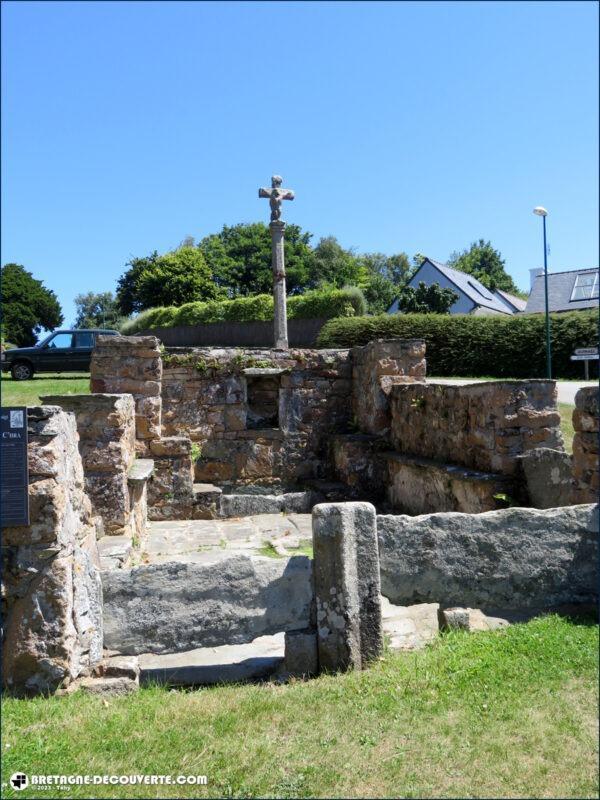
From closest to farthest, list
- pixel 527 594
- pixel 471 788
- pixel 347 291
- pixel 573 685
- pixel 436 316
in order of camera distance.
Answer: pixel 471 788, pixel 573 685, pixel 527 594, pixel 436 316, pixel 347 291

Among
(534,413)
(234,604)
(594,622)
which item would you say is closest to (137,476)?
(234,604)

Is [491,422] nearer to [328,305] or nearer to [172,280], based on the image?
[328,305]

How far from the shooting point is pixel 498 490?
6.34 metres

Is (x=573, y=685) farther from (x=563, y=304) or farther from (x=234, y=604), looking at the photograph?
(x=563, y=304)

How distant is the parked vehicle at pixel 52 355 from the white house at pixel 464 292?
613 inches

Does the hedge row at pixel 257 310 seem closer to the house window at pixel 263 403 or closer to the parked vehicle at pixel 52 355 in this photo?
the parked vehicle at pixel 52 355

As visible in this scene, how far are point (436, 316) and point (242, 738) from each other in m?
17.6

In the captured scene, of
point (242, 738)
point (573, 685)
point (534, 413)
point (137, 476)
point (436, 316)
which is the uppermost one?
point (436, 316)

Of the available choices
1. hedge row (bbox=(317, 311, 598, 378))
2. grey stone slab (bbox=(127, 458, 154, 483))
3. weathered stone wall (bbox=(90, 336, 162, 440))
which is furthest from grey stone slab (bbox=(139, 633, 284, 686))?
hedge row (bbox=(317, 311, 598, 378))

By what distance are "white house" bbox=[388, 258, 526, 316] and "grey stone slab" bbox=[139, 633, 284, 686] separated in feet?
73.3

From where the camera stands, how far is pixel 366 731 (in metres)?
3.04

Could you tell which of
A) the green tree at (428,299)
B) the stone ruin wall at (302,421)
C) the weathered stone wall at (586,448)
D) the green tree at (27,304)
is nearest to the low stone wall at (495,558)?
the weathered stone wall at (586,448)

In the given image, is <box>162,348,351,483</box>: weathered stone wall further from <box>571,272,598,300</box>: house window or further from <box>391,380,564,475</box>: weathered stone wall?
<box>571,272,598,300</box>: house window

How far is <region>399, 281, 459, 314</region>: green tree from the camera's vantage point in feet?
86.2
